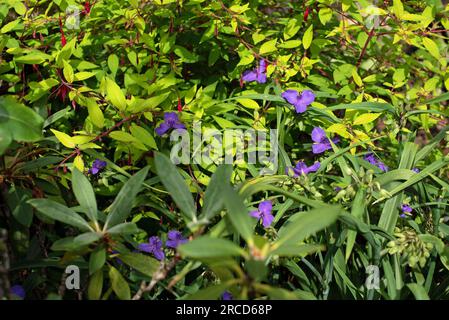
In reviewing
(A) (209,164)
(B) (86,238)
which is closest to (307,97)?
(A) (209,164)

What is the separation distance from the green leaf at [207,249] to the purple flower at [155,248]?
613 mm

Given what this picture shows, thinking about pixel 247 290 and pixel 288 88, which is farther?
pixel 288 88

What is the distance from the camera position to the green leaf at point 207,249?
1.10m

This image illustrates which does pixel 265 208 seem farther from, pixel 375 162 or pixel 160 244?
pixel 375 162

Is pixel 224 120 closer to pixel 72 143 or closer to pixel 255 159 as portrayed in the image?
pixel 255 159

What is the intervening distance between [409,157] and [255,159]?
490 millimetres

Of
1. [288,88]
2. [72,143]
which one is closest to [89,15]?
[72,143]

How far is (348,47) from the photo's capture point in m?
2.38

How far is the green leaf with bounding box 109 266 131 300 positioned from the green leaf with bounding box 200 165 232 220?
0.27 metres

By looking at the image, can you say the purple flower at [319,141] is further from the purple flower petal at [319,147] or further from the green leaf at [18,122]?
the green leaf at [18,122]

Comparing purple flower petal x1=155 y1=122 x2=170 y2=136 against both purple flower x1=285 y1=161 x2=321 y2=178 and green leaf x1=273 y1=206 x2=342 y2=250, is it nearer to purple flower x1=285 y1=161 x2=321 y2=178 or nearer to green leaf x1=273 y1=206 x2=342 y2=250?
purple flower x1=285 y1=161 x2=321 y2=178

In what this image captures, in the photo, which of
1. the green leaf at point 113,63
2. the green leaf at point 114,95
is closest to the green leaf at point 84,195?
the green leaf at point 114,95
